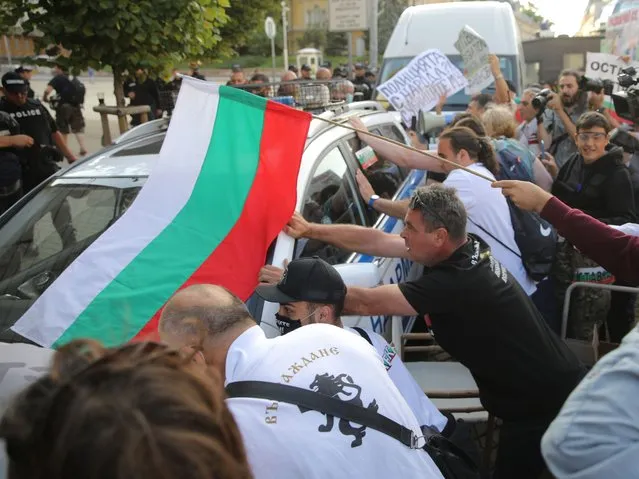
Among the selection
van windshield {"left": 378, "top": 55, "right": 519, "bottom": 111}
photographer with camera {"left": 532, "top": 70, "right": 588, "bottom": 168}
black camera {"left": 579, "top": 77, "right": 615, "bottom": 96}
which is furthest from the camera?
van windshield {"left": 378, "top": 55, "right": 519, "bottom": 111}

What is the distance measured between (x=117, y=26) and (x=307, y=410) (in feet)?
15.7

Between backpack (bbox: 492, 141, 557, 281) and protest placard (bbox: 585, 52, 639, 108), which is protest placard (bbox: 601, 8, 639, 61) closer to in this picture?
protest placard (bbox: 585, 52, 639, 108)

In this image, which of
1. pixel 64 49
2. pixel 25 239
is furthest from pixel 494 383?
pixel 64 49

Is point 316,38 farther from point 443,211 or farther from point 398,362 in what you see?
point 398,362

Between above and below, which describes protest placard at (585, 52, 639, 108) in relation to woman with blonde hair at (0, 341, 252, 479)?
above

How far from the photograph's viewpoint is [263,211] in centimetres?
293

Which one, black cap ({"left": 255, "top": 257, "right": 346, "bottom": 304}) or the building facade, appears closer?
black cap ({"left": 255, "top": 257, "right": 346, "bottom": 304})

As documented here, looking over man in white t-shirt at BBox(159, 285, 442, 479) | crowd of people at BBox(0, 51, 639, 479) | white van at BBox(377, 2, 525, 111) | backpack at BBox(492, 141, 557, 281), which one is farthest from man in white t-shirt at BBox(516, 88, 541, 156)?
man in white t-shirt at BBox(159, 285, 442, 479)

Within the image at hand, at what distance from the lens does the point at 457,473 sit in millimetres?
2135

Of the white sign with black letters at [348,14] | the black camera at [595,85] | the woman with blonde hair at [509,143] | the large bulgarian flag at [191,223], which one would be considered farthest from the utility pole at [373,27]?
the large bulgarian flag at [191,223]

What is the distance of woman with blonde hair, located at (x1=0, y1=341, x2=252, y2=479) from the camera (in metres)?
0.86

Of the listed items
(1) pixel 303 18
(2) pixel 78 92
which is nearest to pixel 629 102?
(2) pixel 78 92

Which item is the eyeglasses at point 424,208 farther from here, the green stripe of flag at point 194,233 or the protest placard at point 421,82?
the protest placard at point 421,82

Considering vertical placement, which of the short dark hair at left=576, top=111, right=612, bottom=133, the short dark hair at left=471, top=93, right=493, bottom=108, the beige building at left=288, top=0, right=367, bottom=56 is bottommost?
the short dark hair at left=471, top=93, right=493, bottom=108
